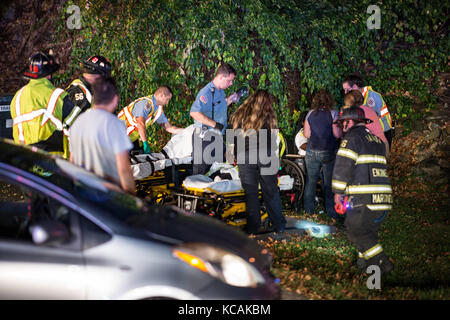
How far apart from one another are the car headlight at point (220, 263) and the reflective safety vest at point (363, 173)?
85.8 inches

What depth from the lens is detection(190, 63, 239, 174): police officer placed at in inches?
299

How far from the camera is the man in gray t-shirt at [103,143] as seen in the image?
420 cm

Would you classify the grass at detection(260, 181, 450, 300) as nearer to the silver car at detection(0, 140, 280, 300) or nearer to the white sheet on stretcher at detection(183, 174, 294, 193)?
the white sheet on stretcher at detection(183, 174, 294, 193)

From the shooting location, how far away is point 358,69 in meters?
11.2

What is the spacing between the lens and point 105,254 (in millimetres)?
3115

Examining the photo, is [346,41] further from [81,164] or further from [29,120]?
[81,164]

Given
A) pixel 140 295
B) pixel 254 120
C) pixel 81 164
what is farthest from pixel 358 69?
pixel 140 295

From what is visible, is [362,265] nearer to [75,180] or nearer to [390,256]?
[390,256]

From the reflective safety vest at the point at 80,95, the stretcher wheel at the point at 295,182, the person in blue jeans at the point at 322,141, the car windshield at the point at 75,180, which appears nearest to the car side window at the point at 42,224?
the car windshield at the point at 75,180

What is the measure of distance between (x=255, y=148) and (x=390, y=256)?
2158mm

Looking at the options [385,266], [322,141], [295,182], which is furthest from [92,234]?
[295,182]

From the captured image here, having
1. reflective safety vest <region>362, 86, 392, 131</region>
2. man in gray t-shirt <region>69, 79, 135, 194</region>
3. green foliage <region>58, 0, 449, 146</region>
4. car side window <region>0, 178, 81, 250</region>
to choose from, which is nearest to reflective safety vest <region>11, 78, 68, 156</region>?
man in gray t-shirt <region>69, 79, 135, 194</region>

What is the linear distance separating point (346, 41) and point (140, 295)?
28.2ft

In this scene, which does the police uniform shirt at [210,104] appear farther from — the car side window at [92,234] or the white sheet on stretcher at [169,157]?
the car side window at [92,234]
